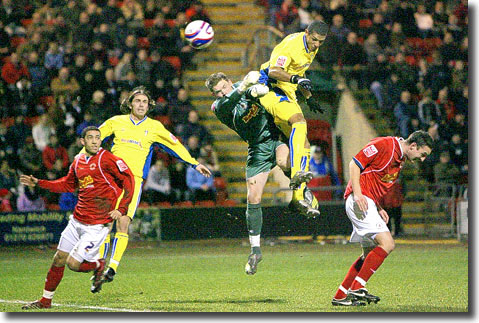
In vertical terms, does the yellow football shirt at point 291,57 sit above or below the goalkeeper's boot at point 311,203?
above

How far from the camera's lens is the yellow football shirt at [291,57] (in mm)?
7418

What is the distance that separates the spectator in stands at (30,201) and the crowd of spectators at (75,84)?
0.01 meters

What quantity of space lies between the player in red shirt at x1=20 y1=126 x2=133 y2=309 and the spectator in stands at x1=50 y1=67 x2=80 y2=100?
6107mm

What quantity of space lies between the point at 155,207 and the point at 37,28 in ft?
11.4

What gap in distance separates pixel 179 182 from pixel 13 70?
3071mm

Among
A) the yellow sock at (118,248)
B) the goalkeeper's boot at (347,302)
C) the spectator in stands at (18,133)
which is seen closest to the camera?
the goalkeeper's boot at (347,302)

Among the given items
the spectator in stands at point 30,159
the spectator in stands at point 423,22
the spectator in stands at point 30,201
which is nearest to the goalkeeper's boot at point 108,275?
the spectator in stands at point 30,201

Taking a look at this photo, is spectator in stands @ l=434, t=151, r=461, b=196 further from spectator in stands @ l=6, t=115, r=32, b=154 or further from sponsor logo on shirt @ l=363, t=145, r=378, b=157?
sponsor logo on shirt @ l=363, t=145, r=378, b=157

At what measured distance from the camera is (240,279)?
9438 millimetres

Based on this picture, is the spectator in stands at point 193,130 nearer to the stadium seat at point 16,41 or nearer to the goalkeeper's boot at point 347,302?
the stadium seat at point 16,41

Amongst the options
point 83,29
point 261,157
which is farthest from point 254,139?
point 83,29

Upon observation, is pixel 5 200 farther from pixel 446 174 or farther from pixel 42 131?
pixel 446 174

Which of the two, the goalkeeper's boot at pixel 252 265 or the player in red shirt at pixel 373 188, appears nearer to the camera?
the player in red shirt at pixel 373 188

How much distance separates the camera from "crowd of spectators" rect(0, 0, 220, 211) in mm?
12734
